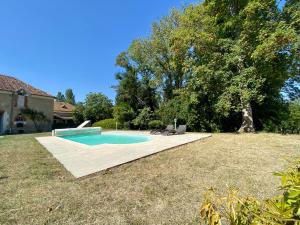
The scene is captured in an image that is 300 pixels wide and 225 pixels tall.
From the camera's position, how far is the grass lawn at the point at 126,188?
3545 mm

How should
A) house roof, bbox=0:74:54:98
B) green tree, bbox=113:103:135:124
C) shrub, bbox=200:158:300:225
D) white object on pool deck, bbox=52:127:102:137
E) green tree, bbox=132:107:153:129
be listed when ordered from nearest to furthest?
shrub, bbox=200:158:300:225 < white object on pool deck, bbox=52:127:102:137 < green tree, bbox=132:107:153:129 < house roof, bbox=0:74:54:98 < green tree, bbox=113:103:135:124

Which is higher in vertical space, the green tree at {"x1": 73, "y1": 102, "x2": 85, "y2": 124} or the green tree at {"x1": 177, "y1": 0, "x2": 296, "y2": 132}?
the green tree at {"x1": 177, "y1": 0, "x2": 296, "y2": 132}

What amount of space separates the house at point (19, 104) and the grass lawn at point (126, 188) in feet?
69.9

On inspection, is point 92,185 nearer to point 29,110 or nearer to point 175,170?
point 175,170

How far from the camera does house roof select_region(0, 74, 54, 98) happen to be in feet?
83.8

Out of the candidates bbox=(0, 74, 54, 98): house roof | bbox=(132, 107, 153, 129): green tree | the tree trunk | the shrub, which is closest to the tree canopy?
the tree trunk

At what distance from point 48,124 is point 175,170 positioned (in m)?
28.7

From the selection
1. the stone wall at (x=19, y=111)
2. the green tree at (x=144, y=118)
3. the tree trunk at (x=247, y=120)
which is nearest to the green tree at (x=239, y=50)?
the tree trunk at (x=247, y=120)

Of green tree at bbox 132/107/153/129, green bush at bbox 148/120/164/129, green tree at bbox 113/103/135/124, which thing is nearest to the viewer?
green bush at bbox 148/120/164/129

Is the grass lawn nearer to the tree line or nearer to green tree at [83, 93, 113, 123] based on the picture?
the tree line

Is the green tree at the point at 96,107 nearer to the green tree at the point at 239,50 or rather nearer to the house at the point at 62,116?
the house at the point at 62,116

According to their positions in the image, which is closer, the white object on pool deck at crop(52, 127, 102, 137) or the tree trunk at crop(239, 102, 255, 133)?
the white object on pool deck at crop(52, 127, 102, 137)

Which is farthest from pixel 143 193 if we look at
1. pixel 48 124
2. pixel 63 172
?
pixel 48 124

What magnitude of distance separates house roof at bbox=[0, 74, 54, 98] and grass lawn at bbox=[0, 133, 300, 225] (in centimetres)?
2240
